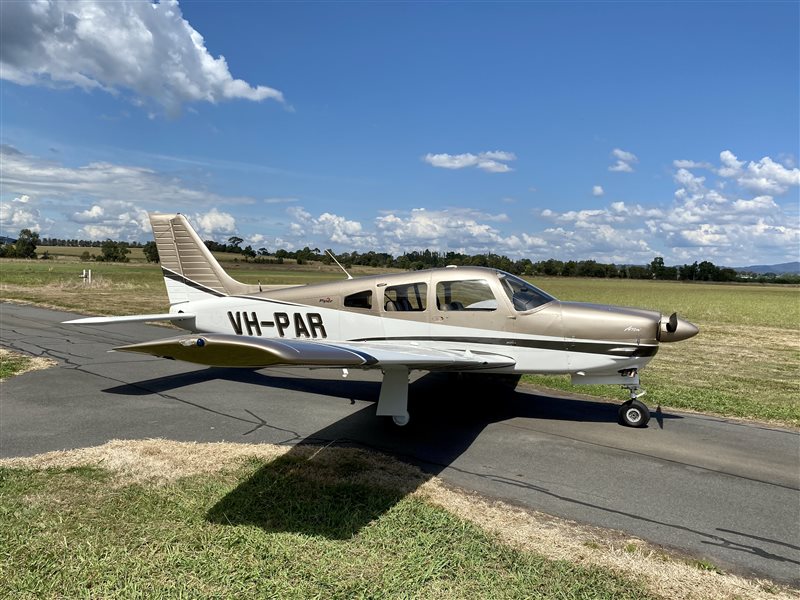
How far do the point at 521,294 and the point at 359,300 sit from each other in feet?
8.06

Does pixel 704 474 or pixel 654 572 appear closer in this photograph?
pixel 654 572

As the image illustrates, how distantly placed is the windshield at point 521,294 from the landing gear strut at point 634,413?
1733 mm

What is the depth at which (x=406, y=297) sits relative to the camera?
7.42 meters

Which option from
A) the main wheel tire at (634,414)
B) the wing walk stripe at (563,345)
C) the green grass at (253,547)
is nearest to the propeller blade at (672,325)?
the wing walk stripe at (563,345)

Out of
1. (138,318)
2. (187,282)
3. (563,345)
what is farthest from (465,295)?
(187,282)

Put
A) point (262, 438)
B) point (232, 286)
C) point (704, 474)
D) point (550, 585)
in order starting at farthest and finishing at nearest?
point (232, 286) < point (262, 438) < point (704, 474) < point (550, 585)

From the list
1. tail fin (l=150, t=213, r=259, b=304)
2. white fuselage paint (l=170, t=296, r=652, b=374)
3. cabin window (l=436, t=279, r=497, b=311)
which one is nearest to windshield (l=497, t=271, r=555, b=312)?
cabin window (l=436, t=279, r=497, b=311)

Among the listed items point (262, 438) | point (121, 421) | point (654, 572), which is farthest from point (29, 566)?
point (654, 572)

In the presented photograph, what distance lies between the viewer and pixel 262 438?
6363 mm

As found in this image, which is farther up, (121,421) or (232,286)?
(232,286)

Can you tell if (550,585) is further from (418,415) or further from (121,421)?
(121,421)

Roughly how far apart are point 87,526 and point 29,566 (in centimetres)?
53

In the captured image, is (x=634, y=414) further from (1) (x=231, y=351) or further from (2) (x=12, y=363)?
(2) (x=12, y=363)

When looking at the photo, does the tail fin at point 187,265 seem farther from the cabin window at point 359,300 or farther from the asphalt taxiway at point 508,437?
the cabin window at point 359,300
